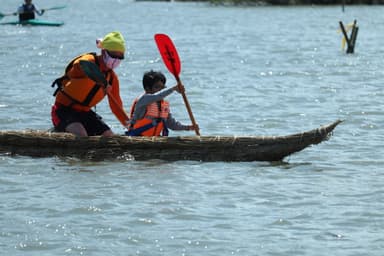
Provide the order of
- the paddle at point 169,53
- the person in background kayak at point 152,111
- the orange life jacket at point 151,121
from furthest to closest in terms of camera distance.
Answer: the paddle at point 169,53 < the orange life jacket at point 151,121 < the person in background kayak at point 152,111

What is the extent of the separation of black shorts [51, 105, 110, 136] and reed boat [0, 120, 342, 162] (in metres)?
0.14

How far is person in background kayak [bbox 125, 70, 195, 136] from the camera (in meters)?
11.2

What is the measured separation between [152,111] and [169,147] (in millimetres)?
424

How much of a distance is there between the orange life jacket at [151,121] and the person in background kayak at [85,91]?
0.13 m

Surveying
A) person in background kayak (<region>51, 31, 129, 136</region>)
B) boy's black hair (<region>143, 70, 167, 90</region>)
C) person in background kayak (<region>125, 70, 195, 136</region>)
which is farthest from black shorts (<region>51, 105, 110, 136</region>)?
boy's black hair (<region>143, 70, 167, 90</region>)

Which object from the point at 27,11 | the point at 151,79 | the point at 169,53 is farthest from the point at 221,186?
the point at 27,11

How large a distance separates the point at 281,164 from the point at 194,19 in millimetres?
39364

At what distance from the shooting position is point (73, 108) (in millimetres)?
11297

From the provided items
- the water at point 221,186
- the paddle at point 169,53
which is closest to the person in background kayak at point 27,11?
the water at point 221,186

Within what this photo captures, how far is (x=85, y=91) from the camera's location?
11.2 m

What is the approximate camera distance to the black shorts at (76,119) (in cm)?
1130

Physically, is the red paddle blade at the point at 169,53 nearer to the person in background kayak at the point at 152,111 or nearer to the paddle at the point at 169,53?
the paddle at the point at 169,53

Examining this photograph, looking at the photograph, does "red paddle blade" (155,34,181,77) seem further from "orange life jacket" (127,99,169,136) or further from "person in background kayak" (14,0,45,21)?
"person in background kayak" (14,0,45,21)

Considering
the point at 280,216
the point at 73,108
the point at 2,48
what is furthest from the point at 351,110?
the point at 2,48
